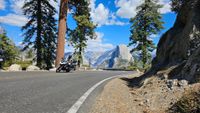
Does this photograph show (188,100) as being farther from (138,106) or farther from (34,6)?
(34,6)

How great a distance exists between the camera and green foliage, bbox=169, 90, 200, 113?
20.7ft

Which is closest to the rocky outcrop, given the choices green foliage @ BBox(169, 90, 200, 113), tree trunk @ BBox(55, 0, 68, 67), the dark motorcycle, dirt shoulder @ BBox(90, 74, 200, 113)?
dirt shoulder @ BBox(90, 74, 200, 113)

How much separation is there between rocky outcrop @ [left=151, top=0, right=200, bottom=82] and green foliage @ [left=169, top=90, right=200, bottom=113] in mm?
2050

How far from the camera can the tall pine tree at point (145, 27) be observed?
55219 millimetres

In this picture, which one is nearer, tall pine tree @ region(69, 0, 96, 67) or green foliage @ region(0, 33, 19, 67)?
tall pine tree @ region(69, 0, 96, 67)

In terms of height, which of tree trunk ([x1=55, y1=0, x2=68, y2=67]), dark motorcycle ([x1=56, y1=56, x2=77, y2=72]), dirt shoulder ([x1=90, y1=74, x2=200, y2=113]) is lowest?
dirt shoulder ([x1=90, y1=74, x2=200, y2=113])

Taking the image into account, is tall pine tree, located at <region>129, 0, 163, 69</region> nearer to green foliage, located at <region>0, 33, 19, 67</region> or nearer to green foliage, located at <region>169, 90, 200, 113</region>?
green foliage, located at <region>0, 33, 19, 67</region>

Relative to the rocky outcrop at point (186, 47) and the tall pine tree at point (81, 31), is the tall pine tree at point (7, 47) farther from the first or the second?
the rocky outcrop at point (186, 47)

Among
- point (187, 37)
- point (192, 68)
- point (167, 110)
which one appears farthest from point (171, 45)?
point (167, 110)

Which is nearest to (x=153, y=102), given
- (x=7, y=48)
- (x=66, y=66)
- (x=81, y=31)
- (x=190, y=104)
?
(x=190, y=104)

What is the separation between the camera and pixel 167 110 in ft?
24.3

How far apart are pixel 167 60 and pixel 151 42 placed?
40885 mm

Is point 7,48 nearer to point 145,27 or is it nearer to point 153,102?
point 145,27

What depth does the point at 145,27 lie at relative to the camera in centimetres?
5600
